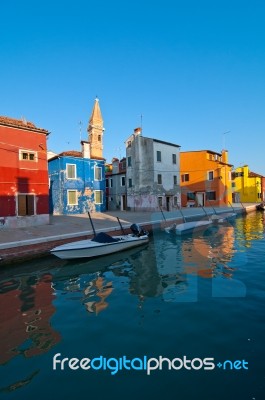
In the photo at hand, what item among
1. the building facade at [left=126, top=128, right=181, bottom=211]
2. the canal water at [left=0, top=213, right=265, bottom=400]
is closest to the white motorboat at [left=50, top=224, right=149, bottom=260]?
the canal water at [left=0, top=213, right=265, bottom=400]

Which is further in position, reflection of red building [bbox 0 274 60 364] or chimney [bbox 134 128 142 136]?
chimney [bbox 134 128 142 136]

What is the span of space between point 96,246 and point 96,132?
36.2 m

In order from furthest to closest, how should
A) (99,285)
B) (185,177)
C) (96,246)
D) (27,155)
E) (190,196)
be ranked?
Result: (185,177) → (190,196) → (27,155) → (96,246) → (99,285)

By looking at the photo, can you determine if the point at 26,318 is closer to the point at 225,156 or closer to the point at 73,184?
the point at 73,184

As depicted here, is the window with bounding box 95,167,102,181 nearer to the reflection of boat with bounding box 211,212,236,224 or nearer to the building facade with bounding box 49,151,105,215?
the building facade with bounding box 49,151,105,215

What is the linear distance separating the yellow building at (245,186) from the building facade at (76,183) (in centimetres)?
3349

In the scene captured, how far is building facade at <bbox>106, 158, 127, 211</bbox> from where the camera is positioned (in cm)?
3744

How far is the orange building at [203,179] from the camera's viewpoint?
4250 cm

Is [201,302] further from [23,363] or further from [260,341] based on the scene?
[23,363]

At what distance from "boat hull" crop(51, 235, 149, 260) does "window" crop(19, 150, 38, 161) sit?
379 inches

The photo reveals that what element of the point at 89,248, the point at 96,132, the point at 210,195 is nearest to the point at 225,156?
the point at 210,195

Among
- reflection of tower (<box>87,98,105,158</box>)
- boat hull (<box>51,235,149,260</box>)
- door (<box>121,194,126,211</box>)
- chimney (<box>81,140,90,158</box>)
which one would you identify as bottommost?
boat hull (<box>51,235,149,260</box>)

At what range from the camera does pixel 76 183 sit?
29.9 meters

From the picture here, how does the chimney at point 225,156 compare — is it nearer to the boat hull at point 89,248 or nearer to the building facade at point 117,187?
the building facade at point 117,187
